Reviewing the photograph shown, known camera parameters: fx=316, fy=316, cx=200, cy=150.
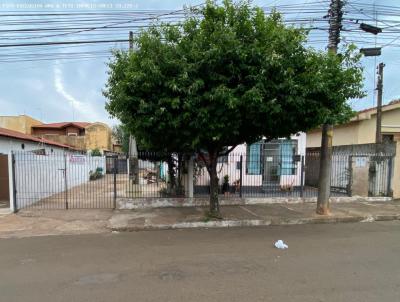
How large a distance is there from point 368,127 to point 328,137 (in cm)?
930

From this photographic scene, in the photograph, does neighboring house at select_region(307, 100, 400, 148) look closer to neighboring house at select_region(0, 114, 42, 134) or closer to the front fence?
the front fence

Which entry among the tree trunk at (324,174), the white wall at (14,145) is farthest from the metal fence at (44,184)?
the tree trunk at (324,174)

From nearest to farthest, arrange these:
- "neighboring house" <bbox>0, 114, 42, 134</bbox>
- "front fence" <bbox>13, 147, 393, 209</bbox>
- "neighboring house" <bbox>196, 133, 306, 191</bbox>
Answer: "front fence" <bbox>13, 147, 393, 209</bbox>
"neighboring house" <bbox>196, 133, 306, 191</bbox>
"neighboring house" <bbox>0, 114, 42, 134</bbox>

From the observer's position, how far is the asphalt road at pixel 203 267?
4.47 m

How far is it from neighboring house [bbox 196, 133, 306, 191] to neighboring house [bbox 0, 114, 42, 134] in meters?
36.6

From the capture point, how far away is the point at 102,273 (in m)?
5.34

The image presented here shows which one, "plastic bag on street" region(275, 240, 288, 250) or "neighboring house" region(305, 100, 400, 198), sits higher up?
"neighboring house" region(305, 100, 400, 198)

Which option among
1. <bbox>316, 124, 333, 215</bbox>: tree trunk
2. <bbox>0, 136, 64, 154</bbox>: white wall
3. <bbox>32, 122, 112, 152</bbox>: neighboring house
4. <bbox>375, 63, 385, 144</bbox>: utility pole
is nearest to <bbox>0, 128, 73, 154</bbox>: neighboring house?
<bbox>0, 136, 64, 154</bbox>: white wall

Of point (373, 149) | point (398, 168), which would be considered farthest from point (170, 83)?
point (398, 168)

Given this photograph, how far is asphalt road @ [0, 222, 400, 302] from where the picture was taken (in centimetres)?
447

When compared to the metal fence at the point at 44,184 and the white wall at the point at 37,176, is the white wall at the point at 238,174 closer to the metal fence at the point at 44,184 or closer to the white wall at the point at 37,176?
the metal fence at the point at 44,184

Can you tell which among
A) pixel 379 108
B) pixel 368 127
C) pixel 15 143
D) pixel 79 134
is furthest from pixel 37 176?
pixel 79 134

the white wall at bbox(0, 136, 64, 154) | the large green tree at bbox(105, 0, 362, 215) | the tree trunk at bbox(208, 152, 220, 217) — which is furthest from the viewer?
the white wall at bbox(0, 136, 64, 154)

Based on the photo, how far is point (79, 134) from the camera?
50.1 metres
